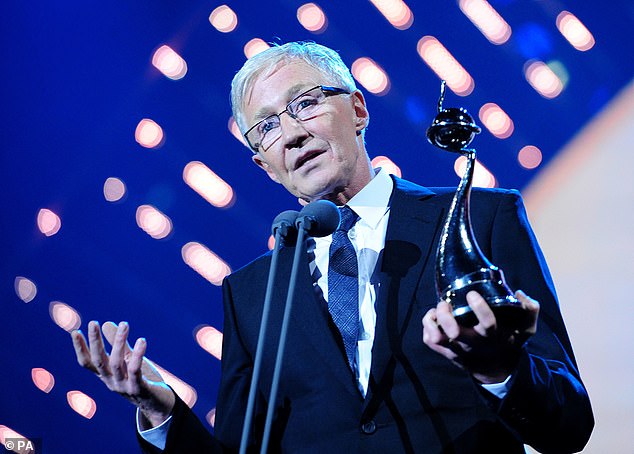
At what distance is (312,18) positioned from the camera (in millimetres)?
2529

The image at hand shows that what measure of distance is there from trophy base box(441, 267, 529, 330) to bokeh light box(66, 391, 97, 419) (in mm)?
1698

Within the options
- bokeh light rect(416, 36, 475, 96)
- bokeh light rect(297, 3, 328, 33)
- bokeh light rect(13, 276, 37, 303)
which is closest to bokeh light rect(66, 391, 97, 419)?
bokeh light rect(13, 276, 37, 303)

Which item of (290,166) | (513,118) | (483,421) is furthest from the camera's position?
(513,118)

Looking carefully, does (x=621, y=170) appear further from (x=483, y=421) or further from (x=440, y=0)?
(x=483, y=421)

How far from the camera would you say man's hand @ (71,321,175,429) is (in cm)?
143

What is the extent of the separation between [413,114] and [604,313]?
30.8 inches

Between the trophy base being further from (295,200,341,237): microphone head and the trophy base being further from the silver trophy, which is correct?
(295,200,341,237): microphone head

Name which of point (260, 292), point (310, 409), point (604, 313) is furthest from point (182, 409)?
point (604, 313)

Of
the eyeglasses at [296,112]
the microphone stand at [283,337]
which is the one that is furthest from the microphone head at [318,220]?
the eyeglasses at [296,112]

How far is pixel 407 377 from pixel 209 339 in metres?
1.06

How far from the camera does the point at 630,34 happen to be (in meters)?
2.29

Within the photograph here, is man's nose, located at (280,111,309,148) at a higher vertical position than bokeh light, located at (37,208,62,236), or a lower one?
higher

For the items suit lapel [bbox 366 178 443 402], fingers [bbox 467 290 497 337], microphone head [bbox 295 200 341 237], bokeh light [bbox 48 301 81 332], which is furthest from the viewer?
bokeh light [bbox 48 301 81 332]

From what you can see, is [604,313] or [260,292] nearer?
[260,292]
